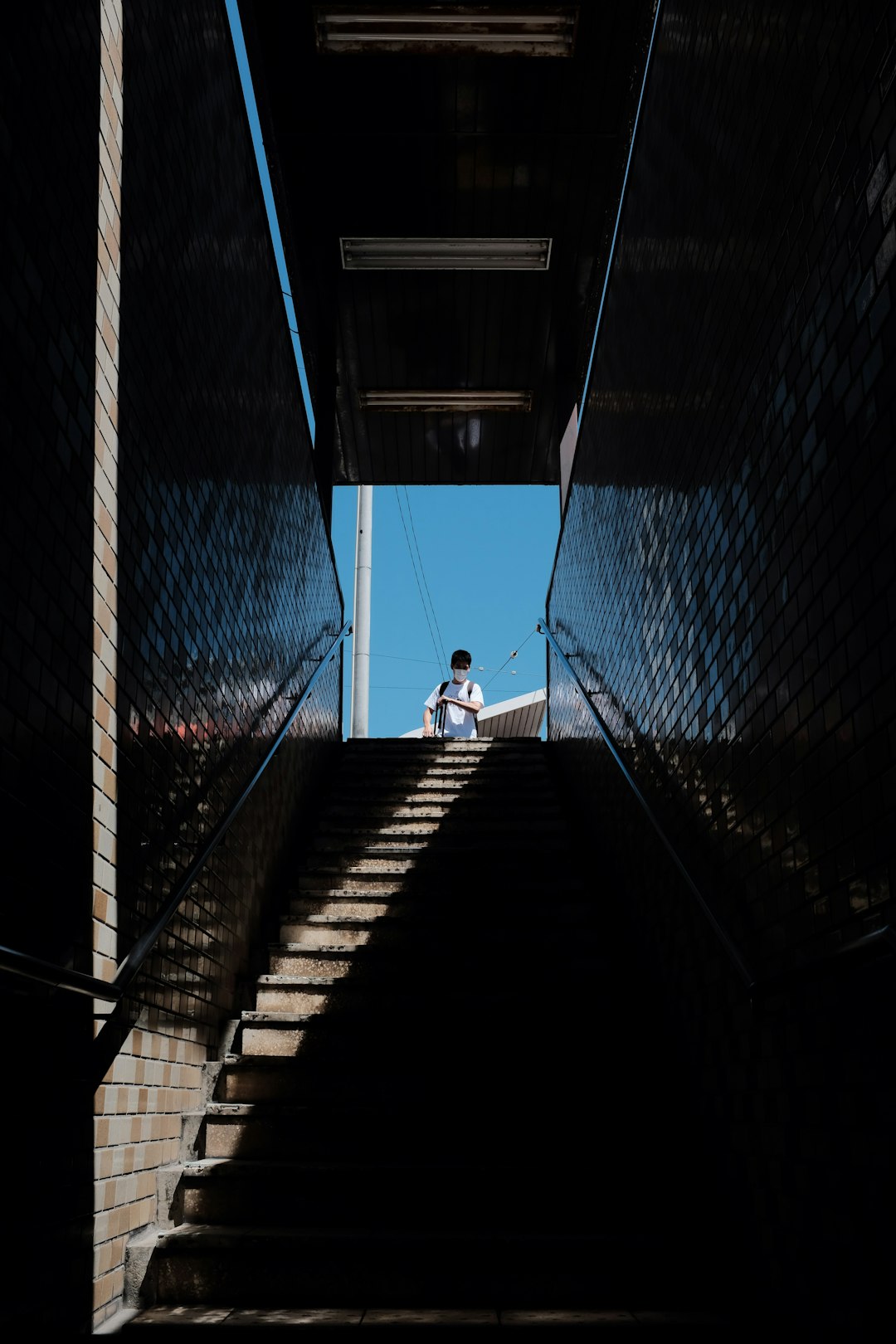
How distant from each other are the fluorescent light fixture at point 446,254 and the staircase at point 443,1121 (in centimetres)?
411

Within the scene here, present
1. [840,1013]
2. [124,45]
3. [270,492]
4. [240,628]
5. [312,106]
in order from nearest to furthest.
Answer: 1. [840,1013]
2. [124,45]
3. [240,628]
4. [270,492]
5. [312,106]

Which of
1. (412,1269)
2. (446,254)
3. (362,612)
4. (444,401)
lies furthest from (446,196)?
(362,612)

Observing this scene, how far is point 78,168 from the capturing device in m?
2.60

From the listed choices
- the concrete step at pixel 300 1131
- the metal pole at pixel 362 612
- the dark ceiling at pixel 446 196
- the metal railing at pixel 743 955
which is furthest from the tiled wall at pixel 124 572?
the metal pole at pixel 362 612

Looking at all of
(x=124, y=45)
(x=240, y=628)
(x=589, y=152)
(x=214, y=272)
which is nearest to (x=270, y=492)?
(x=240, y=628)

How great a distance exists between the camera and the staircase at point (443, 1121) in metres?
2.92

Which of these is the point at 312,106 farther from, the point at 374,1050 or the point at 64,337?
the point at 374,1050

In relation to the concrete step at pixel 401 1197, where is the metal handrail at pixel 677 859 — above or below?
above

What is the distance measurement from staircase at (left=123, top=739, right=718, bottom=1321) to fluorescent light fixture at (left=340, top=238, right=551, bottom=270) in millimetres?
4114

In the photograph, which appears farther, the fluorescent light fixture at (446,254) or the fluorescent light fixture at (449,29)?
the fluorescent light fixture at (446,254)

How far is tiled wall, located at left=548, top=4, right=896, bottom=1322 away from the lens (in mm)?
2064

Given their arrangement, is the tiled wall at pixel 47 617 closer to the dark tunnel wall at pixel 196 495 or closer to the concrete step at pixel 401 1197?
the dark tunnel wall at pixel 196 495

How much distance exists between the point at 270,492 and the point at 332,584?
2.50 m

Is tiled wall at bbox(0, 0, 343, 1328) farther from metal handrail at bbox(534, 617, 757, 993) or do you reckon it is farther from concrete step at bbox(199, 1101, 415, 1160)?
metal handrail at bbox(534, 617, 757, 993)
